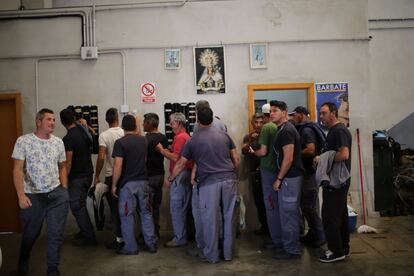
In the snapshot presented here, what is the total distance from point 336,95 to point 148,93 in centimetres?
271

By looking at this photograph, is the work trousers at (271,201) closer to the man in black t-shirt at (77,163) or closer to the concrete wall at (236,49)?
the concrete wall at (236,49)

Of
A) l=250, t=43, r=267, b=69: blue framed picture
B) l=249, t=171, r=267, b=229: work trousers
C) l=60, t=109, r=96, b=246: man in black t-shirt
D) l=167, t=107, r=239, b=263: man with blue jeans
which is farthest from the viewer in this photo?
l=250, t=43, r=267, b=69: blue framed picture

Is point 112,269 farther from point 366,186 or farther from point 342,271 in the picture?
point 366,186

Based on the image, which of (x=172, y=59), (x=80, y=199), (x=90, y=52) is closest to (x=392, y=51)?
(x=172, y=59)

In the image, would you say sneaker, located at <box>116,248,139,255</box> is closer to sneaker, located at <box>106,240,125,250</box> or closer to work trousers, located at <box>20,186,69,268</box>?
sneaker, located at <box>106,240,125,250</box>

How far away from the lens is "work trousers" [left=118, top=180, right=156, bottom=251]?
439 centimetres

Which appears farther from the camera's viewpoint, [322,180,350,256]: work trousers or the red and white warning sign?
the red and white warning sign

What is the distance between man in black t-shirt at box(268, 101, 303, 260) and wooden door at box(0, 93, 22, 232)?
3.88 metres

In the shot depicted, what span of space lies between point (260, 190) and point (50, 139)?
271cm

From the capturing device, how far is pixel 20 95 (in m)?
5.64

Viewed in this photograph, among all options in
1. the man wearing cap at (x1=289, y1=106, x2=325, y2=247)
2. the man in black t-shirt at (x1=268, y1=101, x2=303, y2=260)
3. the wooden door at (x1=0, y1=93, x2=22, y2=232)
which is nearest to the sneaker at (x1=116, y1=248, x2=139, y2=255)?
the man in black t-shirt at (x1=268, y1=101, x2=303, y2=260)

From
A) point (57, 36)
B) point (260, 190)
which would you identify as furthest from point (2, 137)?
point (260, 190)

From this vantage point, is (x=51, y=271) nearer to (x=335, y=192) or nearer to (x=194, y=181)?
(x=194, y=181)

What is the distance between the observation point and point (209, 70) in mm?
5539
